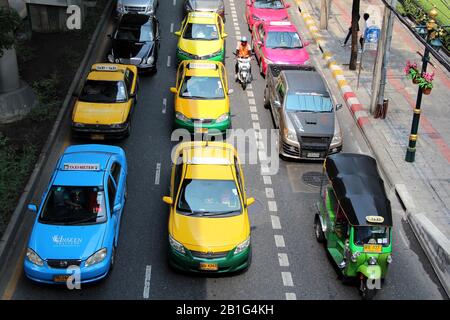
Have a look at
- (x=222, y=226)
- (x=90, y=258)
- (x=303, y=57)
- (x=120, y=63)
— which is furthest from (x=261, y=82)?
(x=90, y=258)

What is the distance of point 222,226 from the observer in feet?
48.0

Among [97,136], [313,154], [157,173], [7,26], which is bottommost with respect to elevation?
[157,173]

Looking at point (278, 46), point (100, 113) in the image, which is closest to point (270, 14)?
point (278, 46)

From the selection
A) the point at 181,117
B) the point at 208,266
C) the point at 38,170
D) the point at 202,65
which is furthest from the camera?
the point at 202,65

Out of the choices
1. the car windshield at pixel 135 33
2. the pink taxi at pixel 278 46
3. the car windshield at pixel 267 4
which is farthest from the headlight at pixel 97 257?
the car windshield at pixel 267 4

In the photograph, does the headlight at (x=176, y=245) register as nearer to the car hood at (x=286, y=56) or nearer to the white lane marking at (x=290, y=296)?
the white lane marking at (x=290, y=296)

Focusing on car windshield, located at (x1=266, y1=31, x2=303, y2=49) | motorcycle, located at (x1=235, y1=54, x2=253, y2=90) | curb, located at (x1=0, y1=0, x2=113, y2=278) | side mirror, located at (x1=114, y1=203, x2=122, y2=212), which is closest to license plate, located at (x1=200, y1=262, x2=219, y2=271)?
side mirror, located at (x1=114, y1=203, x2=122, y2=212)

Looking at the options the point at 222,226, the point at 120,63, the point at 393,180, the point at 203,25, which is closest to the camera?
the point at 222,226

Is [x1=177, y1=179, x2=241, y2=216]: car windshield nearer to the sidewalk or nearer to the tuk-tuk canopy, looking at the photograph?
the tuk-tuk canopy

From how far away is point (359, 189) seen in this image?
1452cm

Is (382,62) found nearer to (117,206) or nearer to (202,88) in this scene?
(202,88)

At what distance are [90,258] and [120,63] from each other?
38.4 feet

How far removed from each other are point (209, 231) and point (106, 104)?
7.32 metres
